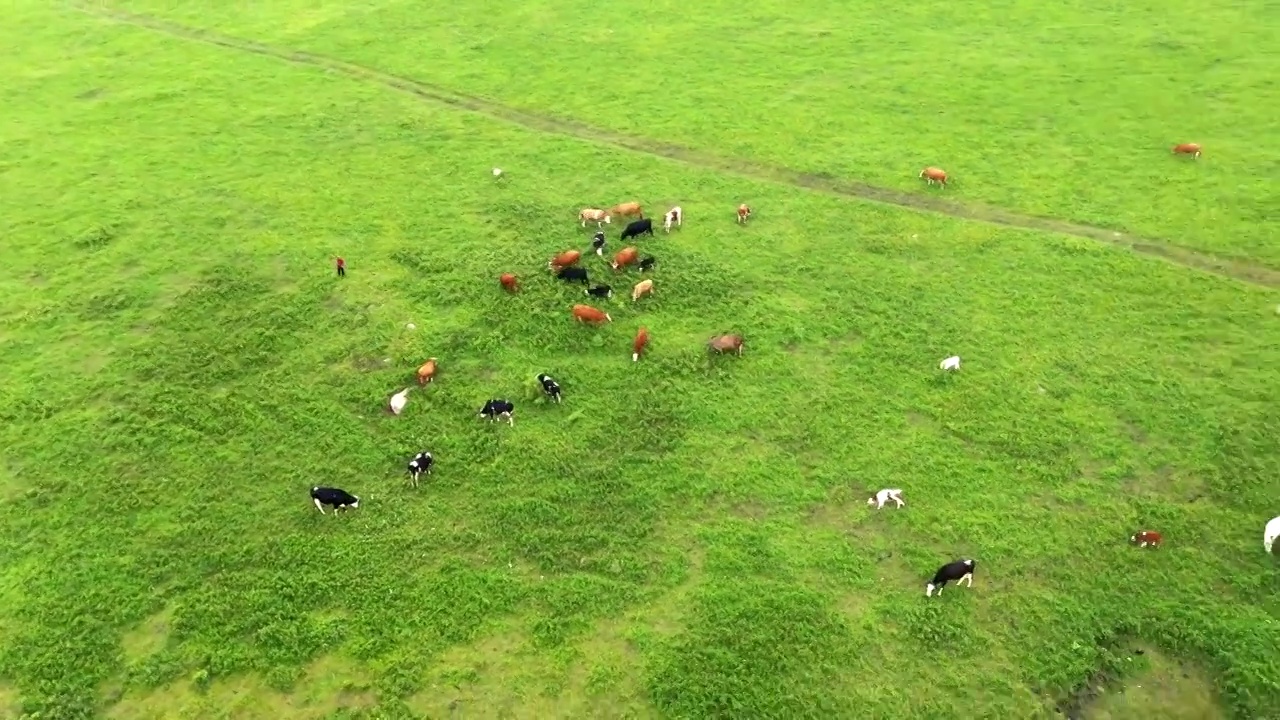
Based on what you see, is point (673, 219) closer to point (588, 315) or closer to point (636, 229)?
point (636, 229)

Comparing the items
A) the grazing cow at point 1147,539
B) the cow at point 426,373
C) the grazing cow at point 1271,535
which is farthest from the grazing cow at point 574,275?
the grazing cow at point 1271,535

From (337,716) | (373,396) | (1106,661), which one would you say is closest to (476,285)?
(373,396)

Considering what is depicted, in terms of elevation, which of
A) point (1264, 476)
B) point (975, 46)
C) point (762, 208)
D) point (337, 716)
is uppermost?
point (975, 46)

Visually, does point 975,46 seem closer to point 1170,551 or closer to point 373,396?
point 1170,551

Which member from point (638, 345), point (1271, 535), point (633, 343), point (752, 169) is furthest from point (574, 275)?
point (1271, 535)

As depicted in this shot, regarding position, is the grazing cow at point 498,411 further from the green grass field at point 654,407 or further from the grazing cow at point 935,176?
the grazing cow at point 935,176

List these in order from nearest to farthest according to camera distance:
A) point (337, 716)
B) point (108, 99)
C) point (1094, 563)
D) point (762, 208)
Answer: point (337, 716)
point (1094, 563)
point (762, 208)
point (108, 99)

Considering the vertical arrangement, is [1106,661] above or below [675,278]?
below
